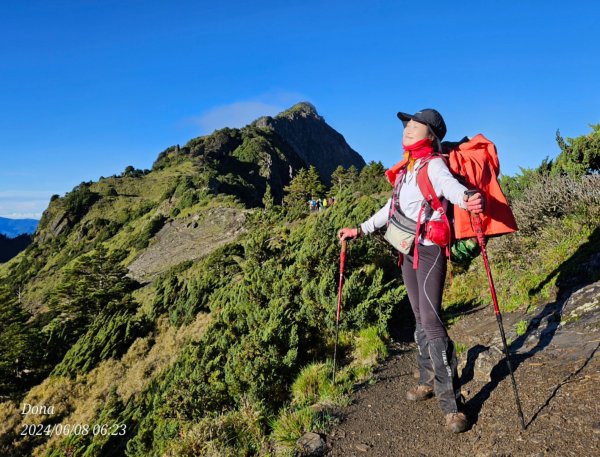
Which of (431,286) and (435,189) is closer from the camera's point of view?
(435,189)

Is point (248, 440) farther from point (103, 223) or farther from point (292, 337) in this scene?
point (103, 223)

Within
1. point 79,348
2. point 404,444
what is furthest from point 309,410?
point 79,348

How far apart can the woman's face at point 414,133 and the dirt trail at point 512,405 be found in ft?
6.23

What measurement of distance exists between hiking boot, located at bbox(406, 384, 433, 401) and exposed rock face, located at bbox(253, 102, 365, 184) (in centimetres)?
14145

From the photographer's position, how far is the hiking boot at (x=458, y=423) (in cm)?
270

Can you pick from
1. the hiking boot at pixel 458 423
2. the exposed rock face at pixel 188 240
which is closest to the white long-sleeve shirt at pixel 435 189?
the hiking boot at pixel 458 423

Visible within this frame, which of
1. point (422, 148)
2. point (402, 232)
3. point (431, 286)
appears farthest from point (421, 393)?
point (422, 148)

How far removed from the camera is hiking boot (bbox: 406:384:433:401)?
10.8 ft

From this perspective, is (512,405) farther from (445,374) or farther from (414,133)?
(414,133)

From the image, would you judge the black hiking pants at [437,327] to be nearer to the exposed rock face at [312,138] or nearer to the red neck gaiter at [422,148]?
the red neck gaiter at [422,148]

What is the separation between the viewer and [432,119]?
9.45 ft

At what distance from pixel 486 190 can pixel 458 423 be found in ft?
5.02

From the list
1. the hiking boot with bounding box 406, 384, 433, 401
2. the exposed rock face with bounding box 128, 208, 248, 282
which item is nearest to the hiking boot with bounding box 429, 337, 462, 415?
the hiking boot with bounding box 406, 384, 433, 401

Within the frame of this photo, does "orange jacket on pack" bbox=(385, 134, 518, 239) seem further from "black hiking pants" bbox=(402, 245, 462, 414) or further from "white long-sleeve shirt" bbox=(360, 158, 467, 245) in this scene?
"black hiking pants" bbox=(402, 245, 462, 414)
